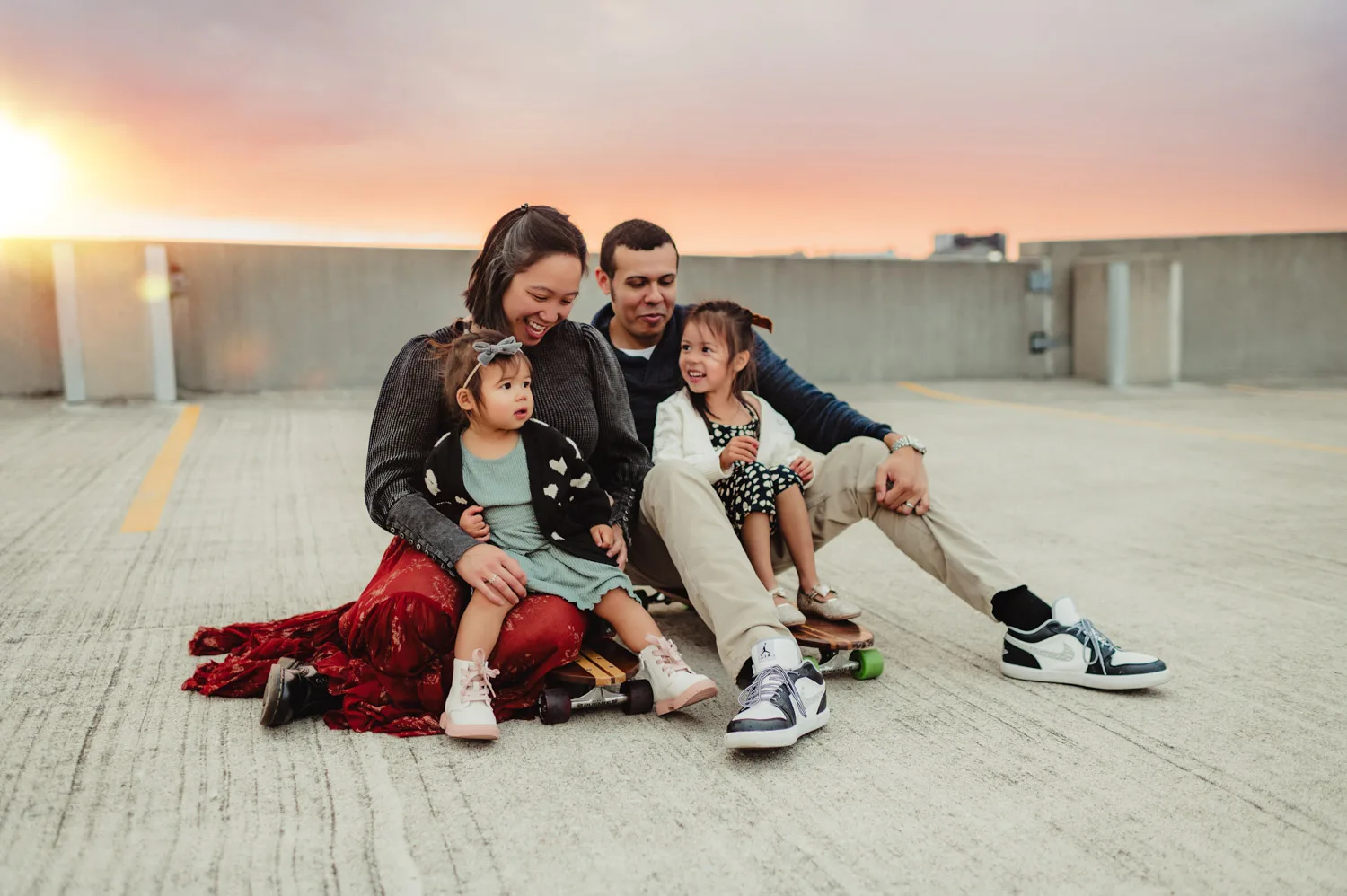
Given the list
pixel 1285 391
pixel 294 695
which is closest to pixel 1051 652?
pixel 294 695

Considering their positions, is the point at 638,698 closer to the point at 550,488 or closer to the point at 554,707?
the point at 554,707

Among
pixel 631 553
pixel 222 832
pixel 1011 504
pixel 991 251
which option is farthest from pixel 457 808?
pixel 991 251

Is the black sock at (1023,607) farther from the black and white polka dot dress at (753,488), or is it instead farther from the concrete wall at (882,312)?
the concrete wall at (882,312)

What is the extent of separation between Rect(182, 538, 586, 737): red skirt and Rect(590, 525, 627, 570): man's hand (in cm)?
19

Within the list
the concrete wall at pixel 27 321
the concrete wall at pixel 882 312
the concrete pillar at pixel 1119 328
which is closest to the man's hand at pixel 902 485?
the concrete wall at pixel 27 321

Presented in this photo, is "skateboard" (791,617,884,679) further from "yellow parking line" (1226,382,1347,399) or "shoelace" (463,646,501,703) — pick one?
"yellow parking line" (1226,382,1347,399)

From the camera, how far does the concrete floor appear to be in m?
2.14

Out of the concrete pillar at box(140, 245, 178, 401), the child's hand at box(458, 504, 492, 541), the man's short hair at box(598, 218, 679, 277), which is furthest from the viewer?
the concrete pillar at box(140, 245, 178, 401)

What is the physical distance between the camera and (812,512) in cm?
359

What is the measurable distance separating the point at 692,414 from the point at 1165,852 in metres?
1.91

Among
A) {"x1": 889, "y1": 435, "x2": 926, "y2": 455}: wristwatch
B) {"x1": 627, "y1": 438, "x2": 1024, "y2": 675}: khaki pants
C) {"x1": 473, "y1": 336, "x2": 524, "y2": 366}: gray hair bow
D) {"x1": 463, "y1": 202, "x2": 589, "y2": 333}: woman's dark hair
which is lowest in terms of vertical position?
{"x1": 627, "y1": 438, "x2": 1024, "y2": 675}: khaki pants

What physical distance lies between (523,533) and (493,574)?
0.81ft

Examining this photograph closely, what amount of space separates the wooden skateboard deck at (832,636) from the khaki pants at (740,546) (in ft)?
0.92

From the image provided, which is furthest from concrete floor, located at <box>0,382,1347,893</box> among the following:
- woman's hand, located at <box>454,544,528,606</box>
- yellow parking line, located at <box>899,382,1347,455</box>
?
yellow parking line, located at <box>899,382,1347,455</box>
